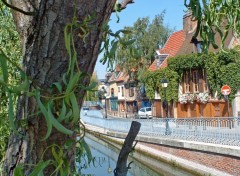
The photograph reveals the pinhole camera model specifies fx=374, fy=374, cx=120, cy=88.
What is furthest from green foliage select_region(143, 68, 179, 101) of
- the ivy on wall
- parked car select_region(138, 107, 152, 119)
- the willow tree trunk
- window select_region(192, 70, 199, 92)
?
the willow tree trunk

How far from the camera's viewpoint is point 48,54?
1.01 metres

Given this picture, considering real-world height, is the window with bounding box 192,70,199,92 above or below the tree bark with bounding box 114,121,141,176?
above

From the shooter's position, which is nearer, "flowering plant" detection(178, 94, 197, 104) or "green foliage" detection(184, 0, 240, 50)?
"green foliage" detection(184, 0, 240, 50)

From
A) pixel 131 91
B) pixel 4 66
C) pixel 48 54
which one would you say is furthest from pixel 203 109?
pixel 4 66

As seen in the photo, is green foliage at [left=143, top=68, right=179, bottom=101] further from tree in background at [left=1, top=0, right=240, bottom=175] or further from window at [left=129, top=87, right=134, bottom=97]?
tree in background at [left=1, top=0, right=240, bottom=175]

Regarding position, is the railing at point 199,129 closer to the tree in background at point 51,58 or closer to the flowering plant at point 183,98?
the flowering plant at point 183,98

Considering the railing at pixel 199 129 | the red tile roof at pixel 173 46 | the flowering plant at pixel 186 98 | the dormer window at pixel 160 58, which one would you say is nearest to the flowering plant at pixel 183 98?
the flowering plant at pixel 186 98

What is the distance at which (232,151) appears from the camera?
471 inches

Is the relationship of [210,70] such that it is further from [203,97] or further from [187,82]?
[187,82]

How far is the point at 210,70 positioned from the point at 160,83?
7.04 m

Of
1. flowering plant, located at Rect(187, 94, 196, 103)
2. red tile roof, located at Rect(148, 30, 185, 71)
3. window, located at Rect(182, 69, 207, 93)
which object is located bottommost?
flowering plant, located at Rect(187, 94, 196, 103)

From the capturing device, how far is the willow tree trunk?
98 centimetres

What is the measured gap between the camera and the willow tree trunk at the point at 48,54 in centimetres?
98

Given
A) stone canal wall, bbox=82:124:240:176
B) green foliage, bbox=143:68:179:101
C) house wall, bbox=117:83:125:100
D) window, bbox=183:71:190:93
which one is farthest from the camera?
house wall, bbox=117:83:125:100
